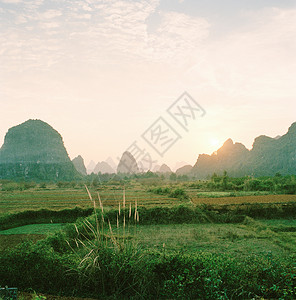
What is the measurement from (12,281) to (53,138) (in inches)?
3649

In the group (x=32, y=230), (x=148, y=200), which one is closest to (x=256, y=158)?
(x=148, y=200)

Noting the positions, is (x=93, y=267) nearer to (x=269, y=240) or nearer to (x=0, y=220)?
(x=269, y=240)

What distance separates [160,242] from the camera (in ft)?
28.7

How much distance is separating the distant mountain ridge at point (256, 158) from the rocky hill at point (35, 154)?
1484 inches

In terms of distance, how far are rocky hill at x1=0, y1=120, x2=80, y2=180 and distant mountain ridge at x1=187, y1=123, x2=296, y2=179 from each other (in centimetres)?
3769

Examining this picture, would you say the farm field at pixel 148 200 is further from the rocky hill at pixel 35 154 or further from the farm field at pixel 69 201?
the rocky hill at pixel 35 154

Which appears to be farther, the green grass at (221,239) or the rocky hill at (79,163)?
the rocky hill at (79,163)

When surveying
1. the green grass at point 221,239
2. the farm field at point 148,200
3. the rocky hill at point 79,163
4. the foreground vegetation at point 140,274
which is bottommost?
the green grass at point 221,239

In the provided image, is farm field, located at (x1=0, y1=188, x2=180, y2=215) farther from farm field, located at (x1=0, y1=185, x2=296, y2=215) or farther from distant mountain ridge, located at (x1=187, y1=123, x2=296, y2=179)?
distant mountain ridge, located at (x1=187, y1=123, x2=296, y2=179)

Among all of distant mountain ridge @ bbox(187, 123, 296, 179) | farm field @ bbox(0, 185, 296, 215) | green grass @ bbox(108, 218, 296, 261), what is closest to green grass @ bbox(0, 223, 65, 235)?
farm field @ bbox(0, 185, 296, 215)

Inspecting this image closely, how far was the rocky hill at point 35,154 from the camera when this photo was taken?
70375 millimetres

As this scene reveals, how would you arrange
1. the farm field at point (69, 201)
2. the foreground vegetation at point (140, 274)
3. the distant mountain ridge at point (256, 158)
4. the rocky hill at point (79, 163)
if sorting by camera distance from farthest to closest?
1. the rocky hill at point (79, 163)
2. the distant mountain ridge at point (256, 158)
3. the farm field at point (69, 201)
4. the foreground vegetation at point (140, 274)

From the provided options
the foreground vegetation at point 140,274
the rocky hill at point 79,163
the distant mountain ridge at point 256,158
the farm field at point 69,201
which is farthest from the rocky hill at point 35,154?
the foreground vegetation at point 140,274

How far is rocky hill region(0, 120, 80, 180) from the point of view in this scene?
2771 inches
